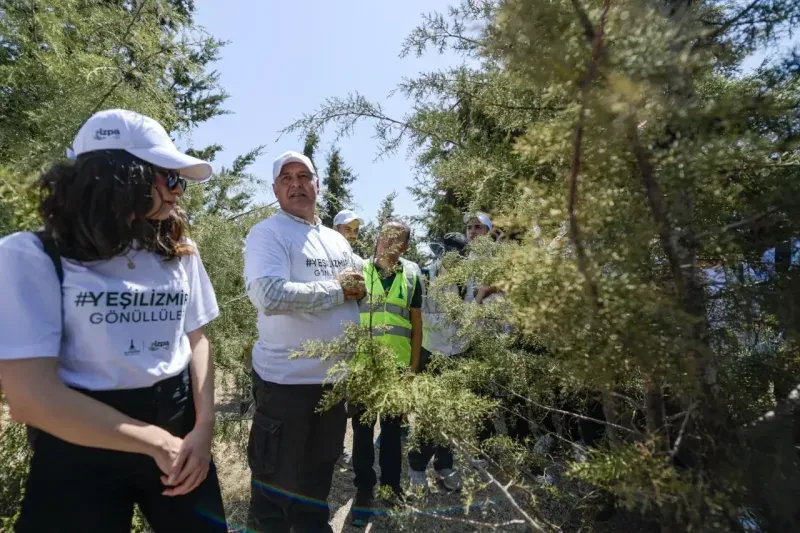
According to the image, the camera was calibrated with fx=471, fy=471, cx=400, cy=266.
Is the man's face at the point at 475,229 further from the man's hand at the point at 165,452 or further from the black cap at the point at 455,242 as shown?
the man's hand at the point at 165,452

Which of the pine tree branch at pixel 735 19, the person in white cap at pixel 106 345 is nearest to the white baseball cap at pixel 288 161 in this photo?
the person in white cap at pixel 106 345

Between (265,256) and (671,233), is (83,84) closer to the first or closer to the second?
(265,256)

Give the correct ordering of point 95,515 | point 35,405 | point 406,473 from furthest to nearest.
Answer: point 406,473 < point 95,515 < point 35,405

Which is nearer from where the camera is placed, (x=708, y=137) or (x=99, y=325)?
(x=708, y=137)

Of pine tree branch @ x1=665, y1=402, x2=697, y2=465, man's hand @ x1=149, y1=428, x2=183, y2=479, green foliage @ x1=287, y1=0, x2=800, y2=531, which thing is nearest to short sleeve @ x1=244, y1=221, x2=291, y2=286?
man's hand @ x1=149, y1=428, x2=183, y2=479

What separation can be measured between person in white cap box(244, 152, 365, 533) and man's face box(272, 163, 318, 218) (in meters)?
0.14

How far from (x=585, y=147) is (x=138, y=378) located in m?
1.46

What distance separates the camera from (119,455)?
1477 millimetres

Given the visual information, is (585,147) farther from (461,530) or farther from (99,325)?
(461,530)

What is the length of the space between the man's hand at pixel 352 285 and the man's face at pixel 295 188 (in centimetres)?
50

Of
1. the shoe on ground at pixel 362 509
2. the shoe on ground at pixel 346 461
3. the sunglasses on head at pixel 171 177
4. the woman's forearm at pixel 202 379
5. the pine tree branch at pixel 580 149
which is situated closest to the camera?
the pine tree branch at pixel 580 149

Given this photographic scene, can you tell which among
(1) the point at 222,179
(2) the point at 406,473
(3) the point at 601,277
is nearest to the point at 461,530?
(2) the point at 406,473

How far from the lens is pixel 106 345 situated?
4.73 ft

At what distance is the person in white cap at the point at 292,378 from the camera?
2359 millimetres
